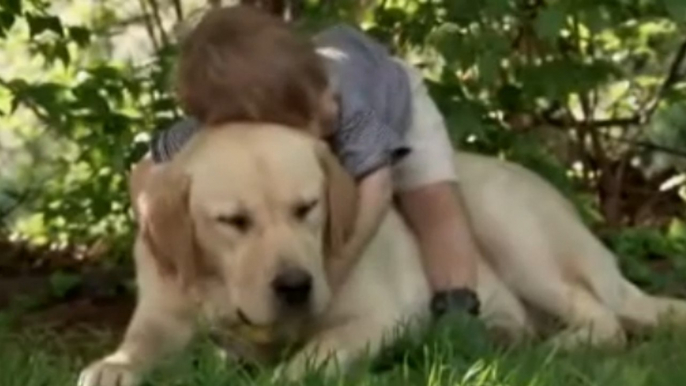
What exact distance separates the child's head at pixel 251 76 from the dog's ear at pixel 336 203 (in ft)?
0.40

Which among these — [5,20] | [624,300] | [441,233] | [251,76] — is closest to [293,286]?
[251,76]

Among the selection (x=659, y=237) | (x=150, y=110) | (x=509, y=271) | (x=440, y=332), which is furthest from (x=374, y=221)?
(x=659, y=237)

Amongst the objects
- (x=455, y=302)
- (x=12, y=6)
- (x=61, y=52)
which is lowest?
(x=455, y=302)

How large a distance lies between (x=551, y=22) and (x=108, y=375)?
167 cm

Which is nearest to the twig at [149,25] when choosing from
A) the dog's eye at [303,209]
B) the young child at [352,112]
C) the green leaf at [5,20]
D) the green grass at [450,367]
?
the green leaf at [5,20]

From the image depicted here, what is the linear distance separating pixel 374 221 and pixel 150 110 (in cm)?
168

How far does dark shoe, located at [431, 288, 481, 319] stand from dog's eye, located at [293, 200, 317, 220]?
56 cm

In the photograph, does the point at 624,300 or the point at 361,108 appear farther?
the point at 624,300

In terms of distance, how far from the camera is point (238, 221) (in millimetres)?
4520

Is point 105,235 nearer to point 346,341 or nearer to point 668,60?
point 668,60

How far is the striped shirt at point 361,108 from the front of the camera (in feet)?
16.0

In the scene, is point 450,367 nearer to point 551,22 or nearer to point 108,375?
point 108,375

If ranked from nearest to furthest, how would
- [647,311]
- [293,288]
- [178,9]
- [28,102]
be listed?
[293,288]
[647,311]
[28,102]
[178,9]

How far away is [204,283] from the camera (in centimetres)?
466
